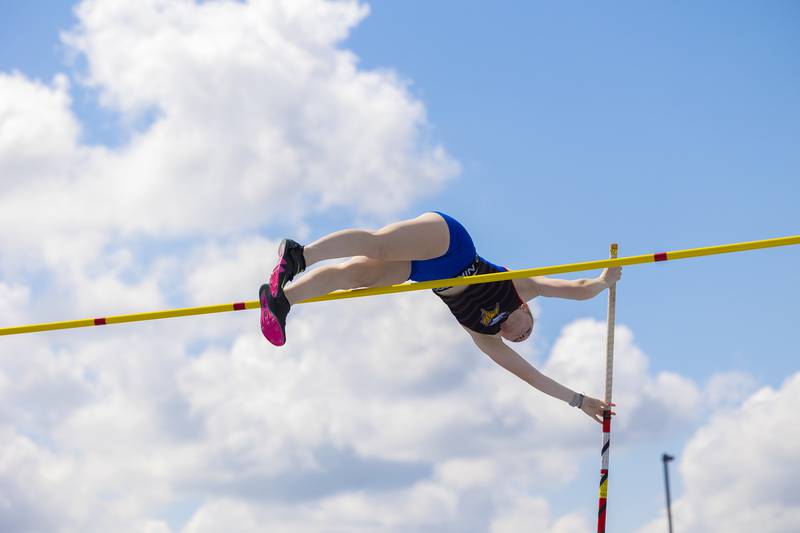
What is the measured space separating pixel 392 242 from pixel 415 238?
168 millimetres

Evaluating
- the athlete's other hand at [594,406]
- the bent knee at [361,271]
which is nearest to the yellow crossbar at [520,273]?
the bent knee at [361,271]

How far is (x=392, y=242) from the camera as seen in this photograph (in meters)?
7.30

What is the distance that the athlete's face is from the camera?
323 inches

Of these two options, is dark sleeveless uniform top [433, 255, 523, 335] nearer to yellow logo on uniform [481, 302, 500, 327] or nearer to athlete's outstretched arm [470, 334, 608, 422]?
yellow logo on uniform [481, 302, 500, 327]

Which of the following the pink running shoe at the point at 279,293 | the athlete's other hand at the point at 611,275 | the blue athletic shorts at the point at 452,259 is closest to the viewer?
the pink running shoe at the point at 279,293

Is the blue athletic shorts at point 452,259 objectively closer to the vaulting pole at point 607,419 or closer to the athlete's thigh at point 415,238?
the athlete's thigh at point 415,238

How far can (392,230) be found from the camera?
23.9ft

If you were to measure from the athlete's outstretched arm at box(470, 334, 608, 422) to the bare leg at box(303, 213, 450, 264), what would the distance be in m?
1.36

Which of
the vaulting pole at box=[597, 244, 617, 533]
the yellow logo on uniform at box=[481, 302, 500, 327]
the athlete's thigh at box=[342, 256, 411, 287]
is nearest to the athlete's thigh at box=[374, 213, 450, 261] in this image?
the athlete's thigh at box=[342, 256, 411, 287]

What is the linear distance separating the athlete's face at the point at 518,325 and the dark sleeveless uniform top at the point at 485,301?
0.12ft

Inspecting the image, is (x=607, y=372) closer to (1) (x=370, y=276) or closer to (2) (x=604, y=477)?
(2) (x=604, y=477)

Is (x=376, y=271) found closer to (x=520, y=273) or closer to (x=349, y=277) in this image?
(x=349, y=277)

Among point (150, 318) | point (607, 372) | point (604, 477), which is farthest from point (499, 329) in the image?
point (150, 318)

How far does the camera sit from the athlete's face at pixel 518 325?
26.9 ft
